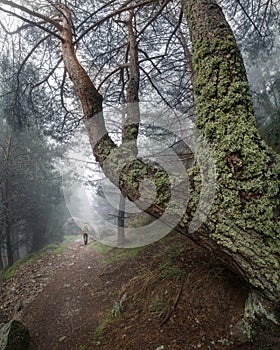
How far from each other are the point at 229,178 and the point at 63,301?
13.3ft

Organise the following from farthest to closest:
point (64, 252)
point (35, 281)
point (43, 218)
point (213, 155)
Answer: point (43, 218) → point (64, 252) → point (35, 281) → point (213, 155)

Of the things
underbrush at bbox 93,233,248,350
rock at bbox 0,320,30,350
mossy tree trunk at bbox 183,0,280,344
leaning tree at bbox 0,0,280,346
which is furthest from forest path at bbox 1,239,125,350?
mossy tree trunk at bbox 183,0,280,344

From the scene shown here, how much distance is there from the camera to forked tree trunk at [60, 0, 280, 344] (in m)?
1.24

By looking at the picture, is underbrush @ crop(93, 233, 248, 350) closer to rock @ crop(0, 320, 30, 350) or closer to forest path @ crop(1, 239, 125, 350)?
forest path @ crop(1, 239, 125, 350)

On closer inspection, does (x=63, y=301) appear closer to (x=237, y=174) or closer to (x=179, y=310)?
(x=179, y=310)

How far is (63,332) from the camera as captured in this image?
294cm

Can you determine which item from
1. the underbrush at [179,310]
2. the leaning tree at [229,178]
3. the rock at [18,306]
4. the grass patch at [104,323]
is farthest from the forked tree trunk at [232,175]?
the rock at [18,306]

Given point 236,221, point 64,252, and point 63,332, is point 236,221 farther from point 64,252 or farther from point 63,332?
point 64,252

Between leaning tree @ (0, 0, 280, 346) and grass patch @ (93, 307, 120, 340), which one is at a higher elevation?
leaning tree @ (0, 0, 280, 346)

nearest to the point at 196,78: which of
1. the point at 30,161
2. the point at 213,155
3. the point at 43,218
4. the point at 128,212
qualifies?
the point at 213,155

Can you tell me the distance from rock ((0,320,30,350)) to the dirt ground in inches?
7.7

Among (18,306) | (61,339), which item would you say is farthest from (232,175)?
(18,306)

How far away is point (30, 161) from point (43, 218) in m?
5.74

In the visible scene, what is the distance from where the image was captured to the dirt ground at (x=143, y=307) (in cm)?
179
